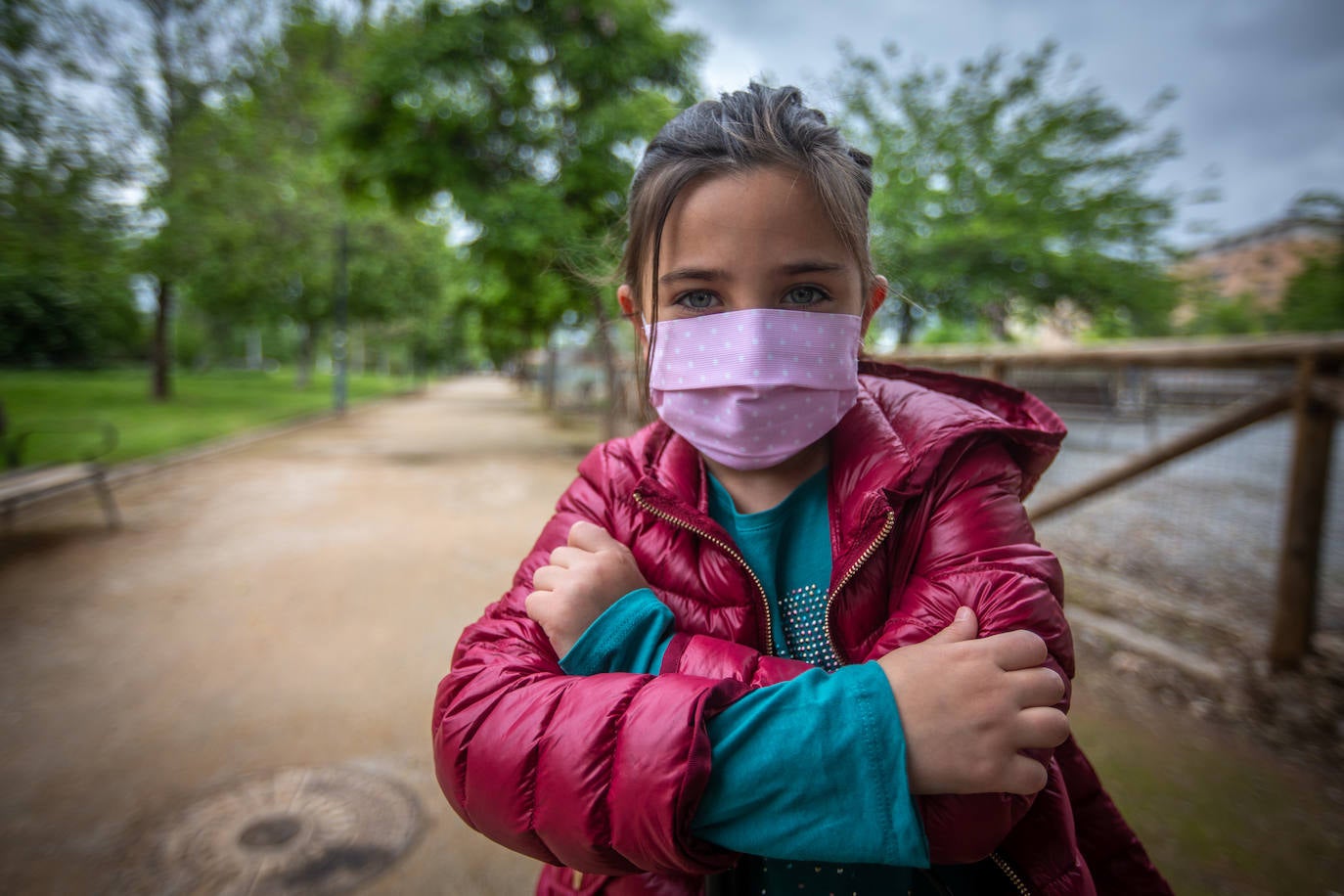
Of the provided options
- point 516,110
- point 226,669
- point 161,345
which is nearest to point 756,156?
point 226,669

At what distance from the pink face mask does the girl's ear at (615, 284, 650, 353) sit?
90 mm

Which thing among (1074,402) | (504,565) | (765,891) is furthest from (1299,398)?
(504,565)

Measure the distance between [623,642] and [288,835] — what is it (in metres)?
1.78

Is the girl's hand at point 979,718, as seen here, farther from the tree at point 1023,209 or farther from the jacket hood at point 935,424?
the tree at point 1023,209

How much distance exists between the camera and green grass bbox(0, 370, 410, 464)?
8727 mm

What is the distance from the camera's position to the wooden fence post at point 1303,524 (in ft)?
8.64

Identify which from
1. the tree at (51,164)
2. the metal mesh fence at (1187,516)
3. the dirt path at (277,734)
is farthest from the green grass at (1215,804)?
the tree at (51,164)

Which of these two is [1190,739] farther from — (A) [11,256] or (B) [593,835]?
(A) [11,256]

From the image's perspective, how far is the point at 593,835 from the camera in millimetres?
731

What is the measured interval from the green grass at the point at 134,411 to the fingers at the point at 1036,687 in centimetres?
858

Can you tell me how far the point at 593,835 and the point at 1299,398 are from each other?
3327mm

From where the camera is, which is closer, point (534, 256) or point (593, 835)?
point (593, 835)

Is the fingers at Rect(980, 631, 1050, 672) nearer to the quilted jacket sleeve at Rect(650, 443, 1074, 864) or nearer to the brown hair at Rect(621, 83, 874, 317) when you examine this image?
the quilted jacket sleeve at Rect(650, 443, 1074, 864)

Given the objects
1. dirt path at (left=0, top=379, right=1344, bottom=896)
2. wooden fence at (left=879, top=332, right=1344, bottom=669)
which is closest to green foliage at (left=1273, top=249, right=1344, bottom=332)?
wooden fence at (left=879, top=332, right=1344, bottom=669)
